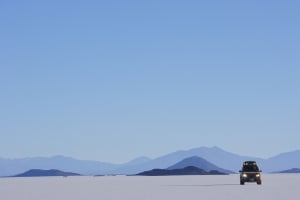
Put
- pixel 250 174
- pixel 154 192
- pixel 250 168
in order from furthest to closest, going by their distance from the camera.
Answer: pixel 250 168 < pixel 250 174 < pixel 154 192

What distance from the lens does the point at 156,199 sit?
36125 mm

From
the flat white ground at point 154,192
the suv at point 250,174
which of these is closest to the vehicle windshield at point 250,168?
the suv at point 250,174

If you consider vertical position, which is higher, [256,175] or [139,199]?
[256,175]

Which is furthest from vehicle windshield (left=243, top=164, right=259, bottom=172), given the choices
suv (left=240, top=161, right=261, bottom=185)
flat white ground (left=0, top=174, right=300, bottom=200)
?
flat white ground (left=0, top=174, right=300, bottom=200)

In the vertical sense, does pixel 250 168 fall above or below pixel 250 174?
above

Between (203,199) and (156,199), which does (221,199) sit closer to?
(203,199)

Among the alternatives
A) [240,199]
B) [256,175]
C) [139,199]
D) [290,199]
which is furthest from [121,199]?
[256,175]

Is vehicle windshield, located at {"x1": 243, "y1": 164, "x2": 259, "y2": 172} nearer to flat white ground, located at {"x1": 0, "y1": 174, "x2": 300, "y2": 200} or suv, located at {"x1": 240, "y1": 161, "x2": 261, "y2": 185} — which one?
suv, located at {"x1": 240, "y1": 161, "x2": 261, "y2": 185}

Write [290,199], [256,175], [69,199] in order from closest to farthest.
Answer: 1. [290,199]
2. [69,199]
3. [256,175]

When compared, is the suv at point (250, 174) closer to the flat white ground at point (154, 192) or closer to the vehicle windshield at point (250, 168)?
the vehicle windshield at point (250, 168)

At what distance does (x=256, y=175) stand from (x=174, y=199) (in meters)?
29.9

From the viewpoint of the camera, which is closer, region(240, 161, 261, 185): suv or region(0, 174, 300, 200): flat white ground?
region(0, 174, 300, 200): flat white ground

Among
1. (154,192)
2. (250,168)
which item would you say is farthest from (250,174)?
(154,192)

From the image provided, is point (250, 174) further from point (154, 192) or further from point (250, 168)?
point (154, 192)
